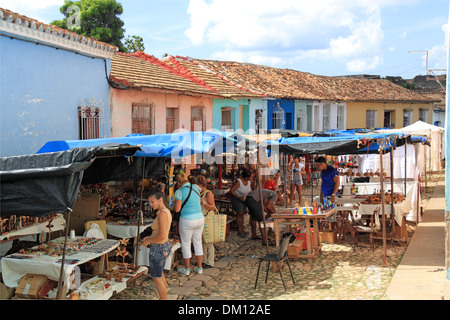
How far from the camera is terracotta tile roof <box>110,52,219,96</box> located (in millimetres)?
12844

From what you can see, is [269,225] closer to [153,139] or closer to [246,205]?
[246,205]

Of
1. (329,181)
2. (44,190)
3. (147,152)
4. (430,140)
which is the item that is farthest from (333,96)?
(44,190)

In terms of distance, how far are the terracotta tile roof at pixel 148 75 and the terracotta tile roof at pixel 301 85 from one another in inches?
160

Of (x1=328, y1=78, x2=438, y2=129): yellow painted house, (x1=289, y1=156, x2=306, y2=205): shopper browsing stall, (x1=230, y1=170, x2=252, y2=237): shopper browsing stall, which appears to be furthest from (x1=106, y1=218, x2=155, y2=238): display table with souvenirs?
(x1=328, y1=78, x2=438, y2=129): yellow painted house

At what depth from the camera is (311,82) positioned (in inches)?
1099

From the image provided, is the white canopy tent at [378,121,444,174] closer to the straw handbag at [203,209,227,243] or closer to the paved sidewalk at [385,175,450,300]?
the paved sidewalk at [385,175,450,300]

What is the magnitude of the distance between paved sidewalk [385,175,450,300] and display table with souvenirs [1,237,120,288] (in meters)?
4.50

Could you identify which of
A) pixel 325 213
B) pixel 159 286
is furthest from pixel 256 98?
pixel 159 286

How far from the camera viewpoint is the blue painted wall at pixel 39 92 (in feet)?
29.2

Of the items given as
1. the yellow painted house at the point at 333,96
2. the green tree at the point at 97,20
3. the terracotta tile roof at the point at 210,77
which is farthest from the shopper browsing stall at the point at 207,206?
the green tree at the point at 97,20

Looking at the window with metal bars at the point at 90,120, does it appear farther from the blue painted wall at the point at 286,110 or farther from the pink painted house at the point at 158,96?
the blue painted wall at the point at 286,110

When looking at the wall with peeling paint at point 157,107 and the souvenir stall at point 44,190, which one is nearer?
the souvenir stall at point 44,190

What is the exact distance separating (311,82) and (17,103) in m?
21.5
